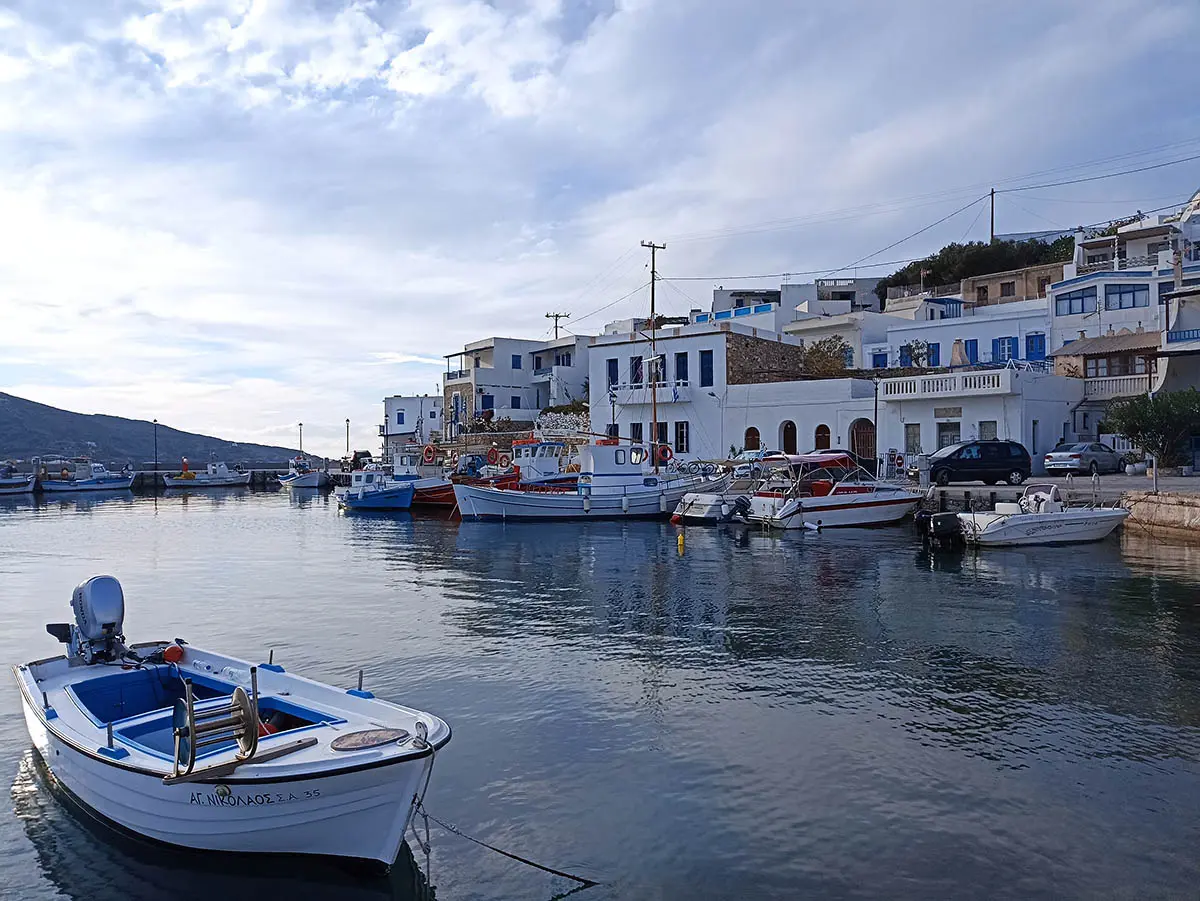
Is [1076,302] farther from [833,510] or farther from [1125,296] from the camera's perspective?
[833,510]

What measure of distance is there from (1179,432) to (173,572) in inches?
1325

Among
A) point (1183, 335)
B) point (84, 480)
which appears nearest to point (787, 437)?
point (1183, 335)

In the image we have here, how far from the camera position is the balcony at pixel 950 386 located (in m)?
36.7

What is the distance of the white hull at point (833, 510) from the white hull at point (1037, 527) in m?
5.44

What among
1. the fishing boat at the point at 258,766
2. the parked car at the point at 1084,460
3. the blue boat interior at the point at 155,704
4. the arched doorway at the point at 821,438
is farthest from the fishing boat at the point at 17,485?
the fishing boat at the point at 258,766

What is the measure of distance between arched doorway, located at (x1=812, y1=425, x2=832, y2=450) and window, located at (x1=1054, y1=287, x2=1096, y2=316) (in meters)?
14.3

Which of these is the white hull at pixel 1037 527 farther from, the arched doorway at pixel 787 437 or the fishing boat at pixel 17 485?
the fishing boat at pixel 17 485

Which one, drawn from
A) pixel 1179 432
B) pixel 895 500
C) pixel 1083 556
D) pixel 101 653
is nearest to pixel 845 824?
pixel 101 653

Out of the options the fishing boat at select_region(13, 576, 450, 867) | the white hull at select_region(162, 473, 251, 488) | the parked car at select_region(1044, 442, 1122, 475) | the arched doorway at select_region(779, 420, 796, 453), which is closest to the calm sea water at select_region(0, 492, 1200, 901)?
the fishing boat at select_region(13, 576, 450, 867)

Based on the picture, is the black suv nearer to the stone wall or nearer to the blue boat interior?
the stone wall

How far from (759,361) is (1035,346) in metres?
13.8

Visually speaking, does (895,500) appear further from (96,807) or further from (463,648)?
(96,807)

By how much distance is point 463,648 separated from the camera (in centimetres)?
1406

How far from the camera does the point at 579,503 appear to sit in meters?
35.8
